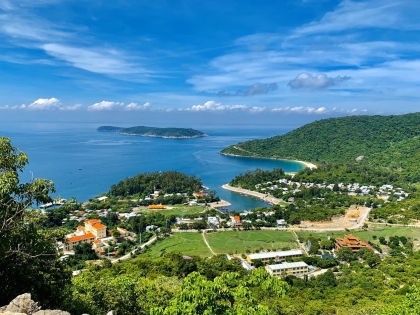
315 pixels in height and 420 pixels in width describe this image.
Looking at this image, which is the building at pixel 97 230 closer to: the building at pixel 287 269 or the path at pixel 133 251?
the path at pixel 133 251

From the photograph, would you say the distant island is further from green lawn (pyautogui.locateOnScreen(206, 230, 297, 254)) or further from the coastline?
green lawn (pyautogui.locateOnScreen(206, 230, 297, 254))

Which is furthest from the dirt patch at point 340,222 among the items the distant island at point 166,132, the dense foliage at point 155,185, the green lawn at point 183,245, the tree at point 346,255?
the distant island at point 166,132

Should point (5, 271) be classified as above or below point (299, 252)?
above

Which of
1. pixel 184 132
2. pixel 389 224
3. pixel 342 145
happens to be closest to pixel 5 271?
pixel 389 224

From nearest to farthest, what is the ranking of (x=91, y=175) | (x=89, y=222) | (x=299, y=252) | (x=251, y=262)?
(x=251, y=262) → (x=299, y=252) → (x=89, y=222) → (x=91, y=175)

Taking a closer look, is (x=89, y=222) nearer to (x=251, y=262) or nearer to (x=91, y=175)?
(x=251, y=262)

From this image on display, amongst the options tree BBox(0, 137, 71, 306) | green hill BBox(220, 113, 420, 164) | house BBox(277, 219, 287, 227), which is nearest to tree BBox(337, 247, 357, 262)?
house BBox(277, 219, 287, 227)

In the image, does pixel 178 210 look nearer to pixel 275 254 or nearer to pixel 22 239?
pixel 275 254
